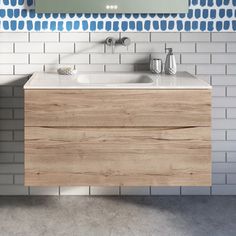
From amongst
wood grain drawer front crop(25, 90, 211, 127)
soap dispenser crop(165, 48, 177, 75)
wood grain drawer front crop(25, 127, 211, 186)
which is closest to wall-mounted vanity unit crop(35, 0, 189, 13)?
soap dispenser crop(165, 48, 177, 75)

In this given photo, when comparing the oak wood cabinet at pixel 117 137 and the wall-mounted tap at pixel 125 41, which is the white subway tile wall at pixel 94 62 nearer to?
the wall-mounted tap at pixel 125 41

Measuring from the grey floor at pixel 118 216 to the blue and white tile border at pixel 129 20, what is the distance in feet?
3.90

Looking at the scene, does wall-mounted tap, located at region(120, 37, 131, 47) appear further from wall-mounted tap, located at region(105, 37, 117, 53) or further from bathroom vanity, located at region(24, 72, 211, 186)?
bathroom vanity, located at region(24, 72, 211, 186)

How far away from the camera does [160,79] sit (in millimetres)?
3365

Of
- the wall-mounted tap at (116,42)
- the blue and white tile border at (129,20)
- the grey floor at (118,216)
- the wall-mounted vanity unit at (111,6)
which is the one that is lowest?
the grey floor at (118,216)

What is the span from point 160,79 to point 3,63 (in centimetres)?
113

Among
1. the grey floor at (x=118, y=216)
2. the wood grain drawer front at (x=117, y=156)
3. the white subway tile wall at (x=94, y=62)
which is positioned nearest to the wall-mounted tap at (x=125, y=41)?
the white subway tile wall at (x=94, y=62)

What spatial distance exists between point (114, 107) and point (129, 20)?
857mm

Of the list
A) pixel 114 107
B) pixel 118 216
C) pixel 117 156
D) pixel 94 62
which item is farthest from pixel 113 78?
pixel 118 216

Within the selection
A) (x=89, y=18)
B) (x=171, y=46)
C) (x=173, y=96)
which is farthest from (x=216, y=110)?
(x=89, y=18)

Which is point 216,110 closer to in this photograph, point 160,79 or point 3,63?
point 160,79

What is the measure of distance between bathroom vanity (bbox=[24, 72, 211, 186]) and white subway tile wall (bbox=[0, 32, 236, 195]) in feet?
1.84

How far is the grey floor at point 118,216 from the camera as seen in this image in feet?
10.5

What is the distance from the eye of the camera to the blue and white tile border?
3668mm
